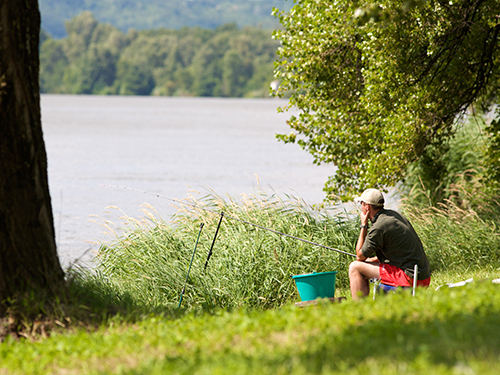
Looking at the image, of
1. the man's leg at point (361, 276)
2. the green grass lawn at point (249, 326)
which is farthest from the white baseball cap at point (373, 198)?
the green grass lawn at point (249, 326)

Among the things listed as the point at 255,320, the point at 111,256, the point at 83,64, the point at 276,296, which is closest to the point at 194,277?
the point at 276,296

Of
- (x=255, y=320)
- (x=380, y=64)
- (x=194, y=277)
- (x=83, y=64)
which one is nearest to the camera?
(x=255, y=320)

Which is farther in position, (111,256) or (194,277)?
(111,256)

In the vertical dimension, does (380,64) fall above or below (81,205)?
above

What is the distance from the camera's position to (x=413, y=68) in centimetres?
957

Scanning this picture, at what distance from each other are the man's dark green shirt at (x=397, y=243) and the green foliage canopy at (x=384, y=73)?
304cm

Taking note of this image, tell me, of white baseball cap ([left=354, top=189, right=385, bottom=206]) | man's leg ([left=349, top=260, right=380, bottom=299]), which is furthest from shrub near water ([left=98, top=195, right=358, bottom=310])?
white baseball cap ([left=354, top=189, right=385, bottom=206])

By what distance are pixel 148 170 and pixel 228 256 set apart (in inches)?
770

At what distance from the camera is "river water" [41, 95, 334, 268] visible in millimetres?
18016

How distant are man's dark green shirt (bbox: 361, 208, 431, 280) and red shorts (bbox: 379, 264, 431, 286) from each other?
4cm

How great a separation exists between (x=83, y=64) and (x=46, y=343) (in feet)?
400

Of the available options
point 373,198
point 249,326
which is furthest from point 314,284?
point 249,326

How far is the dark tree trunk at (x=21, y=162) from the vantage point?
531 cm

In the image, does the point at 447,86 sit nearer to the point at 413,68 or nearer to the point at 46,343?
the point at 413,68
